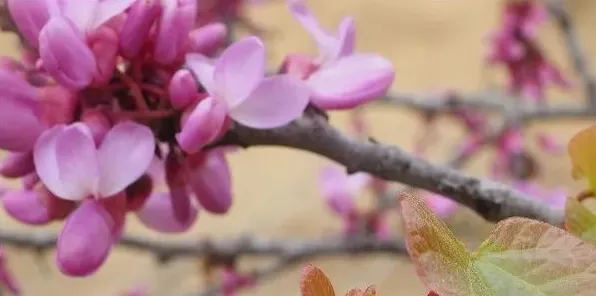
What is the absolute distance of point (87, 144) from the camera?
0.25m

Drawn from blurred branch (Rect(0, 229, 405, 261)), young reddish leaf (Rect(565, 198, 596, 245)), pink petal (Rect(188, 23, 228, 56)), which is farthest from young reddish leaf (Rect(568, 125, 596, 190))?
blurred branch (Rect(0, 229, 405, 261))

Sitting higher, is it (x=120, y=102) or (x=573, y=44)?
(x=120, y=102)

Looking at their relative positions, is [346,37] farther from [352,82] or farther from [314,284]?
[314,284]

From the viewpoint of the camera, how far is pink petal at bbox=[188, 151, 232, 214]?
295 millimetres

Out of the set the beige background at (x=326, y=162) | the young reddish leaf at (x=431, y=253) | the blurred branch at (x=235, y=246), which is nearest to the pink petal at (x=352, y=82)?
the young reddish leaf at (x=431, y=253)

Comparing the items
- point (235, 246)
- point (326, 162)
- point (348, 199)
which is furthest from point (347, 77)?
point (326, 162)

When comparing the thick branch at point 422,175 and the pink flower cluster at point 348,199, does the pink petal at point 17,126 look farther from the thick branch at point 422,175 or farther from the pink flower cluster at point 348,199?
the pink flower cluster at point 348,199

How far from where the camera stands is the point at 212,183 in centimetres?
30

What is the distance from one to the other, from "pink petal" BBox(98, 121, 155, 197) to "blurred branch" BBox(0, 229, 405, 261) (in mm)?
328

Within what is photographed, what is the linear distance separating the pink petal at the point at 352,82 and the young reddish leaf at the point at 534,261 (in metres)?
0.10

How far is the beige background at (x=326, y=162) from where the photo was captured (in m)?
1.51

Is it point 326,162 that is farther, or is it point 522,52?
point 326,162

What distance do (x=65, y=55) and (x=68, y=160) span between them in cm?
3

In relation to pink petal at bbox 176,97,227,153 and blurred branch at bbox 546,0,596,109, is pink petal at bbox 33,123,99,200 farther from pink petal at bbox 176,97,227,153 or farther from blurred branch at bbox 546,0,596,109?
blurred branch at bbox 546,0,596,109
